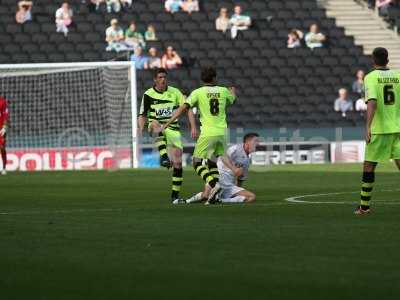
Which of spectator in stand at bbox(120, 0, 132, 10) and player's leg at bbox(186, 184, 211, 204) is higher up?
spectator in stand at bbox(120, 0, 132, 10)

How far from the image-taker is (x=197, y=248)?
1095 cm

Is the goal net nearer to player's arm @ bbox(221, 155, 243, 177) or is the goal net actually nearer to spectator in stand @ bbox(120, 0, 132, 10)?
spectator in stand @ bbox(120, 0, 132, 10)

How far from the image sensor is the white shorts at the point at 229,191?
1795cm

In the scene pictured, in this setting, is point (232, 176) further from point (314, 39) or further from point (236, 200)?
point (314, 39)

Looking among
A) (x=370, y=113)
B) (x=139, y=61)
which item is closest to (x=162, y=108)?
(x=370, y=113)

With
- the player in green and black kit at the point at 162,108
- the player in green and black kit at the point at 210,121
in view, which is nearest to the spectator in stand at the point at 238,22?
the player in green and black kit at the point at 162,108

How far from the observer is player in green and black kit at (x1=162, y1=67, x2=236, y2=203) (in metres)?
17.8

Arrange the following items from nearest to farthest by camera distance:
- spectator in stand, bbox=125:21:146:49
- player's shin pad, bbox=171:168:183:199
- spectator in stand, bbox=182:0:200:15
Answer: player's shin pad, bbox=171:168:183:199
spectator in stand, bbox=125:21:146:49
spectator in stand, bbox=182:0:200:15

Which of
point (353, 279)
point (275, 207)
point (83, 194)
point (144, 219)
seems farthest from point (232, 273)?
point (83, 194)

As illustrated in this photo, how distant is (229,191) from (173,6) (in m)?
23.9

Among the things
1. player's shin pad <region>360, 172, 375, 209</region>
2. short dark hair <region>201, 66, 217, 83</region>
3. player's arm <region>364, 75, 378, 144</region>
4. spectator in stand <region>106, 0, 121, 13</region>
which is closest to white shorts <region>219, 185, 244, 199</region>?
short dark hair <region>201, 66, 217, 83</region>

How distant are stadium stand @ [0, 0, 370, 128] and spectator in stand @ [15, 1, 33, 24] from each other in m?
0.20

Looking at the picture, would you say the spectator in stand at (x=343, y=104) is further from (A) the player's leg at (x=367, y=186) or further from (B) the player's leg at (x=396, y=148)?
(A) the player's leg at (x=367, y=186)

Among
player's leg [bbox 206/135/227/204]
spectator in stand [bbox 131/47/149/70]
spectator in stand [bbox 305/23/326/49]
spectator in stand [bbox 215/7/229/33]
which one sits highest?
spectator in stand [bbox 215/7/229/33]
